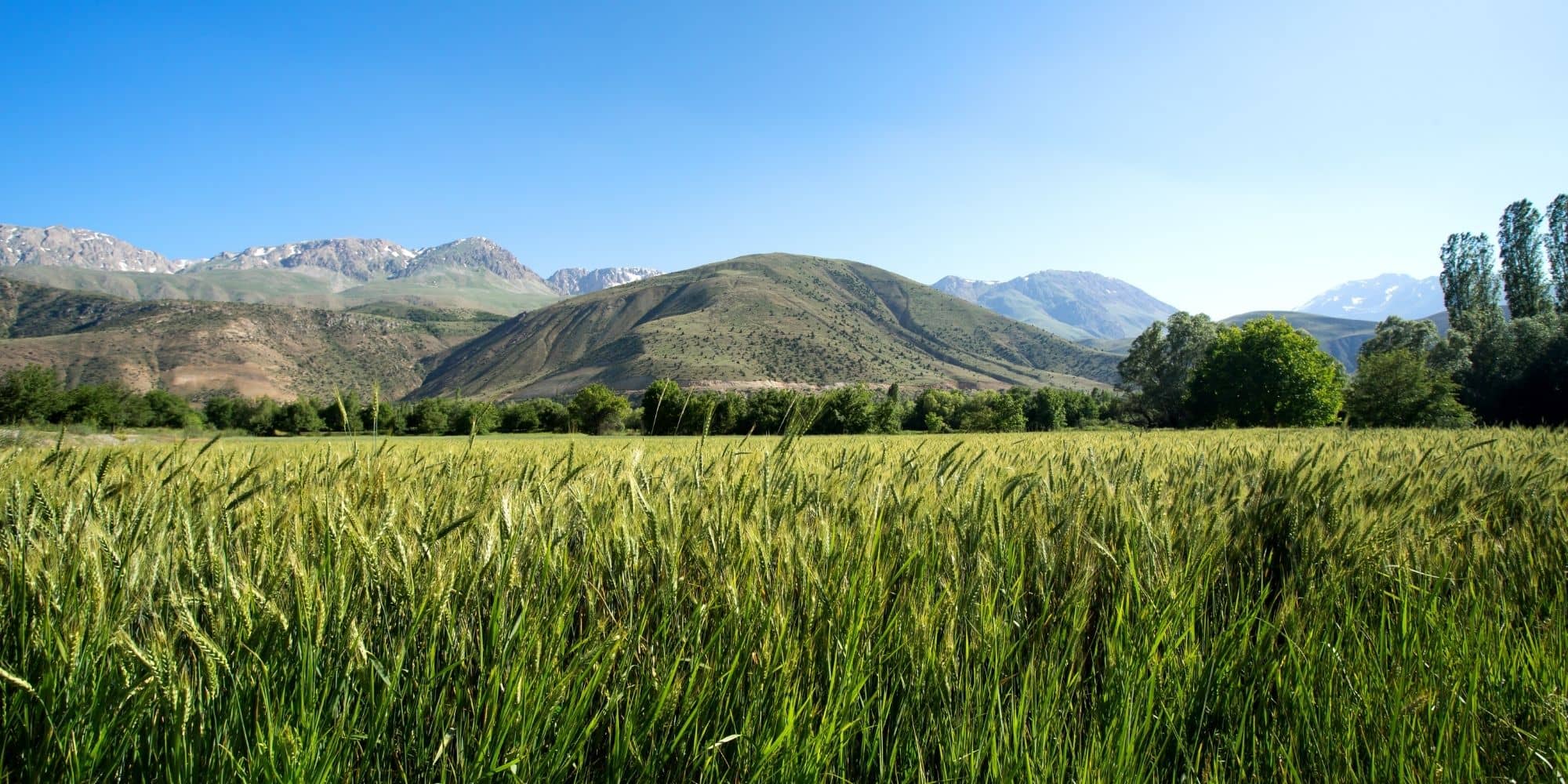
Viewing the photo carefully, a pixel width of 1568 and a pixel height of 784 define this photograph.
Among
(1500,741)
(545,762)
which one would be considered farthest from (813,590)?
(1500,741)

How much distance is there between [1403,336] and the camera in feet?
195

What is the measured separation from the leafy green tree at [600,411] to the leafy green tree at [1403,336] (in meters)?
64.6

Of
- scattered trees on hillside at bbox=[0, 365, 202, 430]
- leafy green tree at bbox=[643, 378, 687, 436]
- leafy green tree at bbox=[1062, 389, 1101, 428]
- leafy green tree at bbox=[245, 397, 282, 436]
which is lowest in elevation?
leafy green tree at bbox=[1062, 389, 1101, 428]

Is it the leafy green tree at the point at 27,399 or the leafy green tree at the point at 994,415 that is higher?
the leafy green tree at the point at 27,399

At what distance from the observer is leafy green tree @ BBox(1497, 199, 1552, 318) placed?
57844mm

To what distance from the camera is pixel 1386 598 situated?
2.22m

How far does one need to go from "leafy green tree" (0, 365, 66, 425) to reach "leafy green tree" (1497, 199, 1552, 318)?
123741 millimetres

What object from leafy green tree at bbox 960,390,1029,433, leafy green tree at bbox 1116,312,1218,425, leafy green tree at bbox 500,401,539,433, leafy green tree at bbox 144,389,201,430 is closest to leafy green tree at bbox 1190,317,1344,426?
leafy green tree at bbox 1116,312,1218,425

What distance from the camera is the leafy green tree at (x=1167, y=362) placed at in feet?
206

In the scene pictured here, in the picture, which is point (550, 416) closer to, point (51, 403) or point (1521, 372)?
point (51, 403)

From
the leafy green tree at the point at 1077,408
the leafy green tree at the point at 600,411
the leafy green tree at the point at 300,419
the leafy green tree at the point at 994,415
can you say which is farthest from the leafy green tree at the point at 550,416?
the leafy green tree at the point at 1077,408

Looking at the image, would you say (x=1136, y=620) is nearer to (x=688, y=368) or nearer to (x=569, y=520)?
(x=569, y=520)

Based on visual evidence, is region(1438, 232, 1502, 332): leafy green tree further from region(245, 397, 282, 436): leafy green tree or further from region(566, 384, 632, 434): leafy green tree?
region(245, 397, 282, 436): leafy green tree

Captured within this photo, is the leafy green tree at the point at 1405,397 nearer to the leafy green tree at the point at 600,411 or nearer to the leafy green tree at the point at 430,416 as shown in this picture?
the leafy green tree at the point at 600,411
